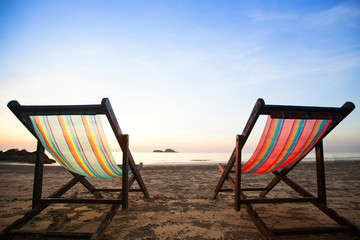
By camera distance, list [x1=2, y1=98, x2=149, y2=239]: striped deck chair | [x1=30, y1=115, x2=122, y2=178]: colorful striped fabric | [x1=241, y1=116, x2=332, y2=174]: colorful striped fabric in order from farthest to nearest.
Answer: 1. [x1=241, y1=116, x2=332, y2=174]: colorful striped fabric
2. [x1=30, y1=115, x2=122, y2=178]: colorful striped fabric
3. [x1=2, y1=98, x2=149, y2=239]: striped deck chair

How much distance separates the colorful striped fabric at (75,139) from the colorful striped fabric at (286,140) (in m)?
2.01

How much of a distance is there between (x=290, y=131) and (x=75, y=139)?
8.57ft

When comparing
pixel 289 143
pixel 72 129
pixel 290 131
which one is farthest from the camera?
pixel 289 143

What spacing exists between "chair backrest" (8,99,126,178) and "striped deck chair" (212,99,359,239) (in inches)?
64.3

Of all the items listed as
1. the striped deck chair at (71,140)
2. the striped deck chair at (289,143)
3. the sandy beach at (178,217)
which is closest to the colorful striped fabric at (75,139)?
the striped deck chair at (71,140)

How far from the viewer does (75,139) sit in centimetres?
257

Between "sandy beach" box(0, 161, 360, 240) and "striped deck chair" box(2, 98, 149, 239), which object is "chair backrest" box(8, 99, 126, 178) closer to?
"striped deck chair" box(2, 98, 149, 239)

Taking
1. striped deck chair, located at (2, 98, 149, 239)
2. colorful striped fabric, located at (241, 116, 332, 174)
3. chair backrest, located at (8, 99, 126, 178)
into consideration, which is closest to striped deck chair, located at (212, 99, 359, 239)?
colorful striped fabric, located at (241, 116, 332, 174)

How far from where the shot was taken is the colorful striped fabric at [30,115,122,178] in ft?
8.06

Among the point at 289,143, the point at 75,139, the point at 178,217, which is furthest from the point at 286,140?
the point at 75,139

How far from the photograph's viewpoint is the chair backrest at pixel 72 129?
2.35 metres

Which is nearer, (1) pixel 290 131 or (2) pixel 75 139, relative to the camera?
(2) pixel 75 139

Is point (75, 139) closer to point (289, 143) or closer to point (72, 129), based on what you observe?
point (72, 129)

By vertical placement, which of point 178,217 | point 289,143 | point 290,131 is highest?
point 290,131
